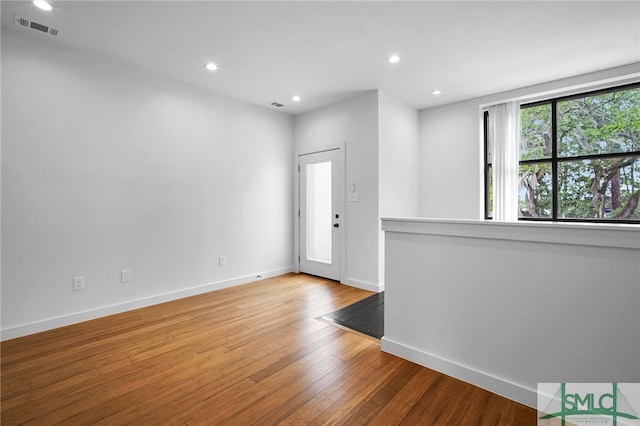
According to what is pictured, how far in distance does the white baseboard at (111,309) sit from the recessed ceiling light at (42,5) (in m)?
2.78

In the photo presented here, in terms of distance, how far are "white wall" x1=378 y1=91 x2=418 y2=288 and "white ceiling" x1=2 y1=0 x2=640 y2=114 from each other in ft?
1.74

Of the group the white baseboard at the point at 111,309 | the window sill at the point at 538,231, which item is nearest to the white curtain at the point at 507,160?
the window sill at the point at 538,231

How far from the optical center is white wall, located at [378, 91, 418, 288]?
4.22 meters

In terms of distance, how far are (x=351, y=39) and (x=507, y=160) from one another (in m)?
2.96

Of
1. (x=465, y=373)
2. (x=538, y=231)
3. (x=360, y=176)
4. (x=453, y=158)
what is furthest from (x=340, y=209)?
(x=538, y=231)

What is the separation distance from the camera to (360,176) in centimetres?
436

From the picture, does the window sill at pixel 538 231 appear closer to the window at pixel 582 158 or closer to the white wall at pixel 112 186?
the window at pixel 582 158

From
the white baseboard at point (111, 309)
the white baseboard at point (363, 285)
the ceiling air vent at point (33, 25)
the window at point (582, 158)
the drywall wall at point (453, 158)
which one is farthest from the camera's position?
the drywall wall at point (453, 158)

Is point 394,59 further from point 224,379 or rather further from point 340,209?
point 224,379

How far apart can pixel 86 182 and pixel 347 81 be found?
322 centimetres

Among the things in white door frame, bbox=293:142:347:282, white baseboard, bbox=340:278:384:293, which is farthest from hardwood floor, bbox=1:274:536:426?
white door frame, bbox=293:142:347:282

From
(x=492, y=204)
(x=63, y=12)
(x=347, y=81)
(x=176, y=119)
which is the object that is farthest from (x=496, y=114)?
(x=63, y=12)

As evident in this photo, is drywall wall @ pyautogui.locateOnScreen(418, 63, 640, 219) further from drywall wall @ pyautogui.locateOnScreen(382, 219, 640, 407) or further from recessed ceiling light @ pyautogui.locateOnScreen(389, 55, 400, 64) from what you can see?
drywall wall @ pyautogui.locateOnScreen(382, 219, 640, 407)

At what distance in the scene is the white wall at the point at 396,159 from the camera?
4.22 metres
